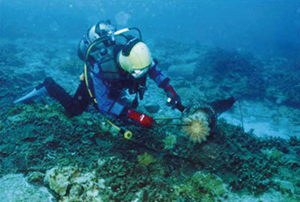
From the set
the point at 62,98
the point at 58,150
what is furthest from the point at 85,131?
the point at 62,98

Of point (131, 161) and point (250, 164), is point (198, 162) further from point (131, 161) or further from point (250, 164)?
point (131, 161)

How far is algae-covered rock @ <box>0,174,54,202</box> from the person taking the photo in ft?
9.64

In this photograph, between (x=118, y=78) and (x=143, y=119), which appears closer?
(x=143, y=119)

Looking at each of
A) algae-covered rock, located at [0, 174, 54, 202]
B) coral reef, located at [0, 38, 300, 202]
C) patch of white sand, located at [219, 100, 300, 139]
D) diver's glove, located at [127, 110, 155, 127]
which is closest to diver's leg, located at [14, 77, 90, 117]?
→ coral reef, located at [0, 38, 300, 202]

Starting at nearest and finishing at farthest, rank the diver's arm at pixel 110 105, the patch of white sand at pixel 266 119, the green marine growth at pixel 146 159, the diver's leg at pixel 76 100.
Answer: the green marine growth at pixel 146 159
the diver's arm at pixel 110 105
the diver's leg at pixel 76 100
the patch of white sand at pixel 266 119

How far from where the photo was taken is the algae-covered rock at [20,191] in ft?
9.64

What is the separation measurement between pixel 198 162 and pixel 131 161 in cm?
127

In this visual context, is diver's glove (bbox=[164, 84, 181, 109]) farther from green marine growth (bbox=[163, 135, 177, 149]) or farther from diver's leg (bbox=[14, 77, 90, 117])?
diver's leg (bbox=[14, 77, 90, 117])

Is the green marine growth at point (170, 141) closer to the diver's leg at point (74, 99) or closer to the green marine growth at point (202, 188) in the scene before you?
the green marine growth at point (202, 188)

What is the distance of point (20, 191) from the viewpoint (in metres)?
3.08

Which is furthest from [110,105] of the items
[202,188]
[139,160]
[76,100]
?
[202,188]

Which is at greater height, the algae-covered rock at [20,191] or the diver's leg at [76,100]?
the diver's leg at [76,100]

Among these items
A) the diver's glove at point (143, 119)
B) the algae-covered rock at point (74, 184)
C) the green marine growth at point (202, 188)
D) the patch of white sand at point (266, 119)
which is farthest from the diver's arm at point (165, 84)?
the patch of white sand at point (266, 119)

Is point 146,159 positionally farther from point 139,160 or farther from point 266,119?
point 266,119
